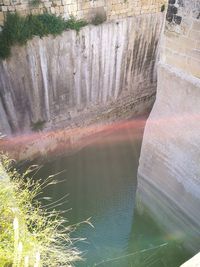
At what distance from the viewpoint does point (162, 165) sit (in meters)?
5.48

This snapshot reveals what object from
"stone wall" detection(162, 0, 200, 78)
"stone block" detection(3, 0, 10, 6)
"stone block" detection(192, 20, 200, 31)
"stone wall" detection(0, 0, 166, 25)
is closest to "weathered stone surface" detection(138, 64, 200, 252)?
"stone wall" detection(162, 0, 200, 78)

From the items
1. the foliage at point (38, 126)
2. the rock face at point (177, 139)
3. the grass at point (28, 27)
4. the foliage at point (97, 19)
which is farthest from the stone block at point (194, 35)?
the foliage at point (38, 126)

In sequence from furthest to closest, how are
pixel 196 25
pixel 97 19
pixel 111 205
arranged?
pixel 97 19, pixel 111 205, pixel 196 25

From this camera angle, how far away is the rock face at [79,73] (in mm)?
6891

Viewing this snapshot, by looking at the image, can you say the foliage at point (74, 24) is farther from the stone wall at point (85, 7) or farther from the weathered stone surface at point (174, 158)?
the weathered stone surface at point (174, 158)

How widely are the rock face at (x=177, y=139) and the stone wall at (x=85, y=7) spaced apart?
3033 mm

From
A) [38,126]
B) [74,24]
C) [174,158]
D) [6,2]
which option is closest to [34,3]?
[6,2]

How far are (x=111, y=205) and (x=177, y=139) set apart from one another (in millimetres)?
2666

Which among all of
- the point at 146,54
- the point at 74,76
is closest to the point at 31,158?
the point at 74,76

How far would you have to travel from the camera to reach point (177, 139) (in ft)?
16.6

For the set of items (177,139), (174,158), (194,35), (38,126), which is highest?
(194,35)

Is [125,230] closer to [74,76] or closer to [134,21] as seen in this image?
[74,76]

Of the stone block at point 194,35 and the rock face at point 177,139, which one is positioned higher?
the stone block at point 194,35

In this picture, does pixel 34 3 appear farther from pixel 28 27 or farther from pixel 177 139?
pixel 177 139
